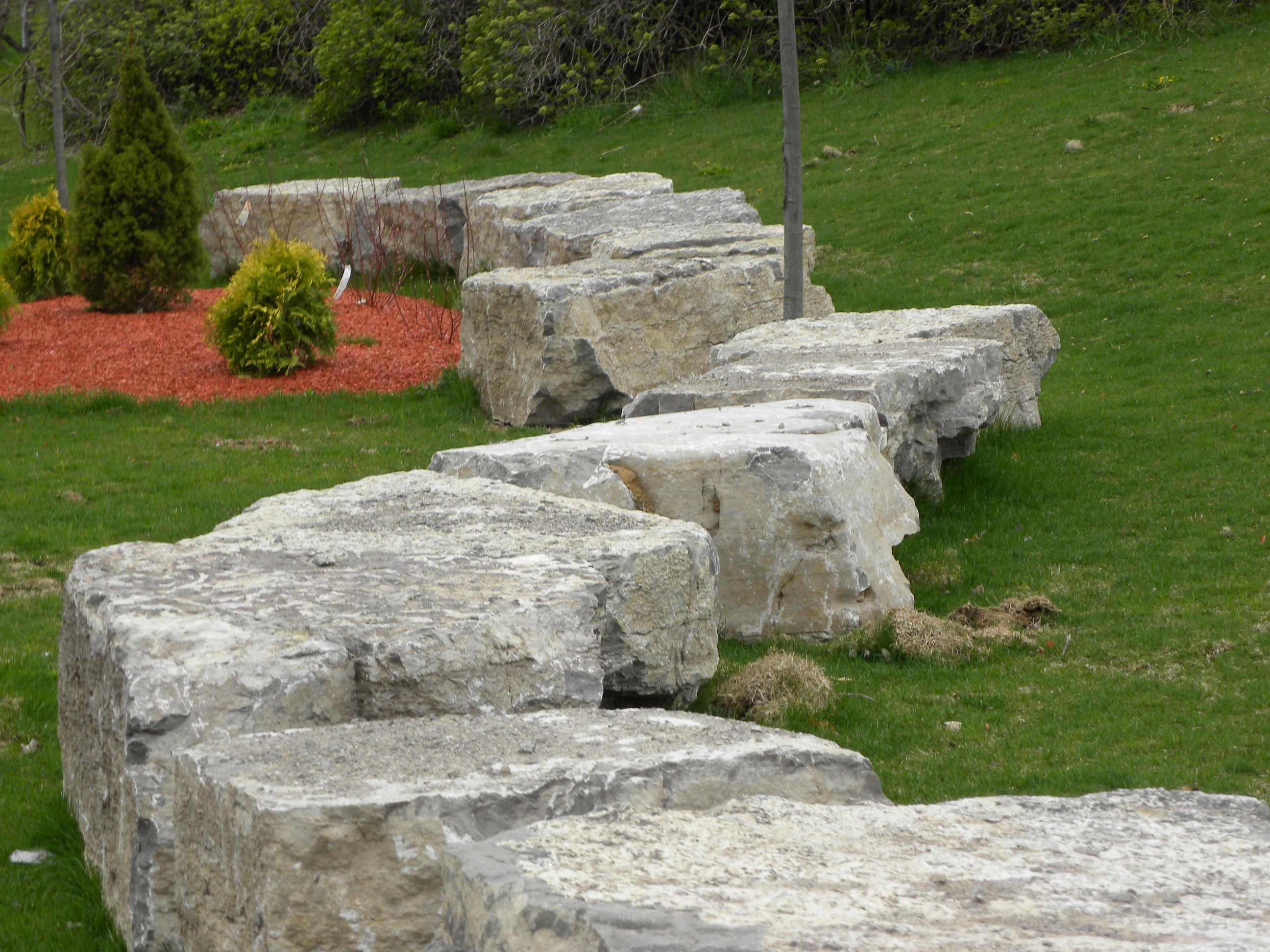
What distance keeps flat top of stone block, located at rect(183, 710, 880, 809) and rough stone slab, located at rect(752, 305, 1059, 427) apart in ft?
17.5

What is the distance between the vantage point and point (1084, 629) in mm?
5918

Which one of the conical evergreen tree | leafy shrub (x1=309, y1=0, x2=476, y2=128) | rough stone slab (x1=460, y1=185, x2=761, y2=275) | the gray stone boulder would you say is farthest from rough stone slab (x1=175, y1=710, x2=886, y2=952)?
leafy shrub (x1=309, y1=0, x2=476, y2=128)

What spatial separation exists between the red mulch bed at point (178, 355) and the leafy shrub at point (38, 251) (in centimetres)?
70

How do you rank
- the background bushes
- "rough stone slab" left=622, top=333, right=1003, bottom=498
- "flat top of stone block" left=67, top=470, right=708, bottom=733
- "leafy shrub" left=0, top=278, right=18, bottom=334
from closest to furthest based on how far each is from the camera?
"flat top of stone block" left=67, top=470, right=708, bottom=733
"rough stone slab" left=622, top=333, right=1003, bottom=498
"leafy shrub" left=0, top=278, right=18, bottom=334
the background bushes

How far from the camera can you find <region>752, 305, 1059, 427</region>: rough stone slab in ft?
28.0

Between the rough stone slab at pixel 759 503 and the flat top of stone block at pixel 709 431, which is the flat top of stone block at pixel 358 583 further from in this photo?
the flat top of stone block at pixel 709 431

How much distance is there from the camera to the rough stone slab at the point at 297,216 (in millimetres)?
15656

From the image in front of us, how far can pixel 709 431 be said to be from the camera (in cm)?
610

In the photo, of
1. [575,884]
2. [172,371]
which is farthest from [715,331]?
[575,884]

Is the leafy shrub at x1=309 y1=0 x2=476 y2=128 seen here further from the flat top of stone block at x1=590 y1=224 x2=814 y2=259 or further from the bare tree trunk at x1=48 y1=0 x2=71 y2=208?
the flat top of stone block at x1=590 y1=224 x2=814 y2=259

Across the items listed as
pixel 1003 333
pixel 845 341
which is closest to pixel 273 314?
pixel 845 341

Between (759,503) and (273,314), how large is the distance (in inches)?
258

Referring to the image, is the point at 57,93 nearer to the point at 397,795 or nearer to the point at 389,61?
the point at 389,61

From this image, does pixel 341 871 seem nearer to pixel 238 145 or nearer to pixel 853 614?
pixel 853 614
